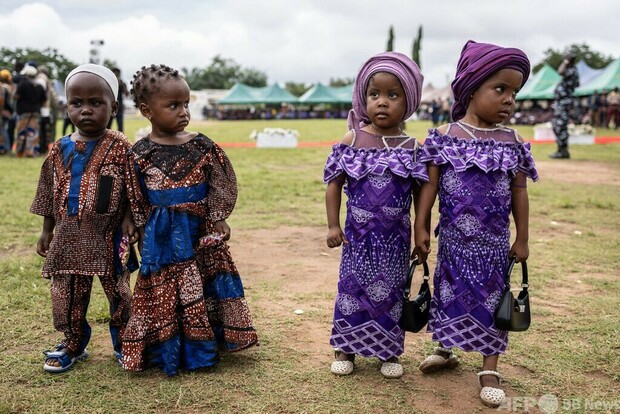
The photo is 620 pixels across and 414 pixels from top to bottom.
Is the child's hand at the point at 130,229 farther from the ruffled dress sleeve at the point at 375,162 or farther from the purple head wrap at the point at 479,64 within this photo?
the purple head wrap at the point at 479,64

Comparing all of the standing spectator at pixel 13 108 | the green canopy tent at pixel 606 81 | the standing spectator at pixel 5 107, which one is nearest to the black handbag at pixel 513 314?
the standing spectator at pixel 5 107

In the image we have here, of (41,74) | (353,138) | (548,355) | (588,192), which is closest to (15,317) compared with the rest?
(353,138)

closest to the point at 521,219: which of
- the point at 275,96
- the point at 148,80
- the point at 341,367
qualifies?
the point at 341,367

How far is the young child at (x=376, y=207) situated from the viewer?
3.00 m

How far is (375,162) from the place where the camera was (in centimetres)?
299

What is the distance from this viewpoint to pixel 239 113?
49281 mm

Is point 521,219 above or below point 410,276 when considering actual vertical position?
above

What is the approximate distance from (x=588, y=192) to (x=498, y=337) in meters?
7.03

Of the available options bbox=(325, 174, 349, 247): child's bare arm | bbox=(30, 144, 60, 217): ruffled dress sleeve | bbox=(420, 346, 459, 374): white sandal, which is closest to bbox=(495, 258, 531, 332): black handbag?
bbox=(420, 346, 459, 374): white sandal

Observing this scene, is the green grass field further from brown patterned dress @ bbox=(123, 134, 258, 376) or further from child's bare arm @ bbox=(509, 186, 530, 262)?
child's bare arm @ bbox=(509, 186, 530, 262)

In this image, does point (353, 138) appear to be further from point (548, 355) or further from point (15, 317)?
point (15, 317)

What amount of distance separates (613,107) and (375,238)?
28648 millimetres

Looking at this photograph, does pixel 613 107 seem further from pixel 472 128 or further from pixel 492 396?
pixel 492 396

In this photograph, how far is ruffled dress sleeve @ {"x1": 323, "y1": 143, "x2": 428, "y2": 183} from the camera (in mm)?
2967
